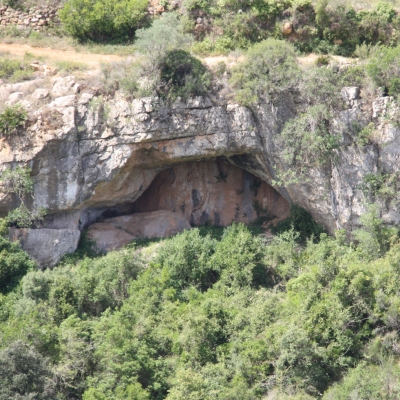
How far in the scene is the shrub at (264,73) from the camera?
29.5m

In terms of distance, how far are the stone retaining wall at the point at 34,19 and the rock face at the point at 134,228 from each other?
951 centimetres

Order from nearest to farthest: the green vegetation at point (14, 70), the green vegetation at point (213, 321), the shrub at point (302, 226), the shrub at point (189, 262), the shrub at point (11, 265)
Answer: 1. the green vegetation at point (213, 321)
2. the shrub at point (11, 265)
3. the shrub at point (189, 262)
4. the shrub at point (302, 226)
5. the green vegetation at point (14, 70)

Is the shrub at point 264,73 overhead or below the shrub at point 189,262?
overhead

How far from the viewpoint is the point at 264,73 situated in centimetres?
2984

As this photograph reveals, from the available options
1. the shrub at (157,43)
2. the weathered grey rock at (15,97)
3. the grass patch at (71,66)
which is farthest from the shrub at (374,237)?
the weathered grey rock at (15,97)

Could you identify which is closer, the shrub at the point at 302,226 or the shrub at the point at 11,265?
the shrub at the point at 11,265

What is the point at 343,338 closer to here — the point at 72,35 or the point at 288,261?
the point at 288,261

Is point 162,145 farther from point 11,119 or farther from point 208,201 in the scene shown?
point 11,119

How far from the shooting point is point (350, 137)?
94.9 ft

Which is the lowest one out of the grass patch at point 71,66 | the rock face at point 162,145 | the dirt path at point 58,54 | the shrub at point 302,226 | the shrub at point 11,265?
the shrub at point 11,265

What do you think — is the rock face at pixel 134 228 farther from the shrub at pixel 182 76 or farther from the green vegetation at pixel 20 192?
the shrub at pixel 182 76

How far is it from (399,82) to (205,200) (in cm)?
854

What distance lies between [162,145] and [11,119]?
527cm

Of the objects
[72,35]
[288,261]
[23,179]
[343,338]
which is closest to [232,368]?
[343,338]
